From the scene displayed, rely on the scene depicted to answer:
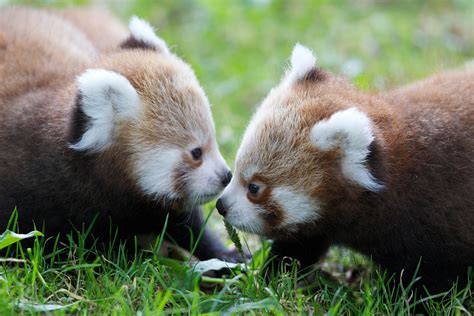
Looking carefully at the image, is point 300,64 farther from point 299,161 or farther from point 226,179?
point 226,179

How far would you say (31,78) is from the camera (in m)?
6.52

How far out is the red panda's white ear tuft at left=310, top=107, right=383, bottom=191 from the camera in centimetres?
530

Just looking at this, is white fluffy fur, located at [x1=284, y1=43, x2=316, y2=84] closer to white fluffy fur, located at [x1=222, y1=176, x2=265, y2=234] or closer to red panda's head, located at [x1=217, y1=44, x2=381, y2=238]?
red panda's head, located at [x1=217, y1=44, x2=381, y2=238]

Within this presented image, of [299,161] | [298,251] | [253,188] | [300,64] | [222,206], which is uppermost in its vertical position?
[300,64]

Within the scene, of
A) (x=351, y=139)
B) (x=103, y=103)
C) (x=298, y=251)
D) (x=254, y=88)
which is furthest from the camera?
(x=254, y=88)

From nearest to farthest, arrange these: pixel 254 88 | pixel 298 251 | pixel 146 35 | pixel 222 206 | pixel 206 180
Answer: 1. pixel 222 206
2. pixel 206 180
3. pixel 298 251
4. pixel 146 35
5. pixel 254 88

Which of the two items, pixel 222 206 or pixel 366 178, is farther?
pixel 222 206

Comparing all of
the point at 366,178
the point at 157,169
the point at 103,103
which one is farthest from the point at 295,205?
the point at 103,103

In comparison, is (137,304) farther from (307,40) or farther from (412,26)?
(412,26)

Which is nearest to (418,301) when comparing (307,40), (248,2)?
(307,40)

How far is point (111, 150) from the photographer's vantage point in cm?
589

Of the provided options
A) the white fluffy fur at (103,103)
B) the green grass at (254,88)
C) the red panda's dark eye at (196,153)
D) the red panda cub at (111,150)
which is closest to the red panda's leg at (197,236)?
the red panda cub at (111,150)

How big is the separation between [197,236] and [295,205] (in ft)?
4.15

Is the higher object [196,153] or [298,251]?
[196,153]
